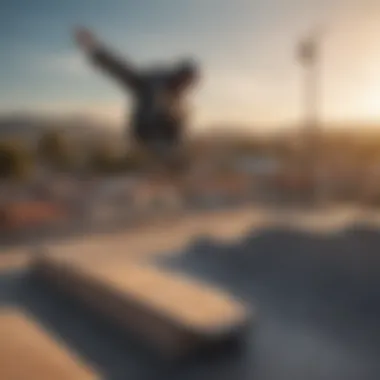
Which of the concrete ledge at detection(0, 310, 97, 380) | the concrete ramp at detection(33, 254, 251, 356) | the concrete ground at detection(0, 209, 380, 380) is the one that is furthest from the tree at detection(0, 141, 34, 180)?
the concrete ledge at detection(0, 310, 97, 380)

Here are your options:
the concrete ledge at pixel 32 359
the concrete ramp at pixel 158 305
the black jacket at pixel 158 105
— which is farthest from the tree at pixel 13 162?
the concrete ledge at pixel 32 359

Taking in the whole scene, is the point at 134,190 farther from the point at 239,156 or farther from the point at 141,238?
the point at 239,156

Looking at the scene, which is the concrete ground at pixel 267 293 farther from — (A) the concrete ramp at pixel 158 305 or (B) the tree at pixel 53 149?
(B) the tree at pixel 53 149

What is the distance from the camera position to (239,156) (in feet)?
18.0

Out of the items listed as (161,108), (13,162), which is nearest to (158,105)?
(161,108)

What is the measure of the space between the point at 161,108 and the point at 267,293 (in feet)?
7.23

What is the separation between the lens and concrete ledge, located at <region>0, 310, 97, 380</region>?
1335 mm

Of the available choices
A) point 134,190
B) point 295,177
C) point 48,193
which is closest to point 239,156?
point 295,177

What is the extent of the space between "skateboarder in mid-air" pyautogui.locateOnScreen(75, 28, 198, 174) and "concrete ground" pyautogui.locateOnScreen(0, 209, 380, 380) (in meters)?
0.75

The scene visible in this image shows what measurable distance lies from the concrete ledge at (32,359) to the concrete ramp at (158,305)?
35 cm

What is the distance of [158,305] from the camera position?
1.84 m

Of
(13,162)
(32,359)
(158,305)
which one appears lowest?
(32,359)

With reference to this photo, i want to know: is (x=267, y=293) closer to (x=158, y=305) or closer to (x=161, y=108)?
(x=158, y=305)

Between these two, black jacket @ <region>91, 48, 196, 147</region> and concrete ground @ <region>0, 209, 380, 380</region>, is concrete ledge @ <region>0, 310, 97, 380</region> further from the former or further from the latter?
black jacket @ <region>91, 48, 196, 147</region>
